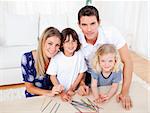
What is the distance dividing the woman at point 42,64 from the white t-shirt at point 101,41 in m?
0.12

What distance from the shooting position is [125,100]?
108 centimetres

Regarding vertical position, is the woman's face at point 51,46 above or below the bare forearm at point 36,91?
above

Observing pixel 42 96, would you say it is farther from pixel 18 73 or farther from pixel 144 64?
pixel 144 64

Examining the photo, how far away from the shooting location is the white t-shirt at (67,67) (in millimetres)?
1094

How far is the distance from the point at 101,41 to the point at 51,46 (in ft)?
0.71

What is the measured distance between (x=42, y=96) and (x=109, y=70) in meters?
0.31

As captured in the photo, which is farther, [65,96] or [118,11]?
[118,11]

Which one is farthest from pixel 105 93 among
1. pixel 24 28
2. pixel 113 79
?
pixel 24 28

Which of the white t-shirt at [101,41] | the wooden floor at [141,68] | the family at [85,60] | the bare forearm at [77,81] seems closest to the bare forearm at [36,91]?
the family at [85,60]

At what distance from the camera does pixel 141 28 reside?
10.0 feet

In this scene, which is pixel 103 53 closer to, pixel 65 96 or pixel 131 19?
pixel 65 96

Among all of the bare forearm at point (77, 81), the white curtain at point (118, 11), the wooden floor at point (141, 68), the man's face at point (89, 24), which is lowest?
the wooden floor at point (141, 68)

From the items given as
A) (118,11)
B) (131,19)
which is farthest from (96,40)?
(118,11)

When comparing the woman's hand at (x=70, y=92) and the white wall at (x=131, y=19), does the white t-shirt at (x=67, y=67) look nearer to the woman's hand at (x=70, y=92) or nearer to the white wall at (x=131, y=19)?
the woman's hand at (x=70, y=92)
